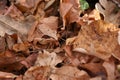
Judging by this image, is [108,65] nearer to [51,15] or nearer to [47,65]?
[47,65]

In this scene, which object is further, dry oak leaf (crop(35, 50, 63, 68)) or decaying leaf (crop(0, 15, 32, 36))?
decaying leaf (crop(0, 15, 32, 36))

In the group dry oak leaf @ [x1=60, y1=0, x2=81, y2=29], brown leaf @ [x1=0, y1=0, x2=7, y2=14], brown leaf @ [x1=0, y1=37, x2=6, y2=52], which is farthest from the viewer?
brown leaf @ [x1=0, y1=0, x2=7, y2=14]

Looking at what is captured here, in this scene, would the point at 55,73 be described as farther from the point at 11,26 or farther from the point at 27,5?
the point at 27,5

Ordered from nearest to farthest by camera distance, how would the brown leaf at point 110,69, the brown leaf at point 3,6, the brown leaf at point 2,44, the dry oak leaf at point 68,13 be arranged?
the brown leaf at point 110,69 → the brown leaf at point 2,44 → the dry oak leaf at point 68,13 → the brown leaf at point 3,6

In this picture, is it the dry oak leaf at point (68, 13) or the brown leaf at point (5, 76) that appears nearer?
the brown leaf at point (5, 76)

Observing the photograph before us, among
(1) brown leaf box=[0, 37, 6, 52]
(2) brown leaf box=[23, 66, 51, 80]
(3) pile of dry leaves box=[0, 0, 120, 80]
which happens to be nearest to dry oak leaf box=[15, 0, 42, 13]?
(3) pile of dry leaves box=[0, 0, 120, 80]

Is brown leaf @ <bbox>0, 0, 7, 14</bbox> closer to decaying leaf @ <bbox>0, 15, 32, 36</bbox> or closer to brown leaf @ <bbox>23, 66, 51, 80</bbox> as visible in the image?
decaying leaf @ <bbox>0, 15, 32, 36</bbox>

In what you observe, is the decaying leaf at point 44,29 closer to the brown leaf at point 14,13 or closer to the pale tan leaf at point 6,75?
the brown leaf at point 14,13

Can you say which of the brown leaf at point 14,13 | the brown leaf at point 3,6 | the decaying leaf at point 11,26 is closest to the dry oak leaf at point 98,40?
the decaying leaf at point 11,26
